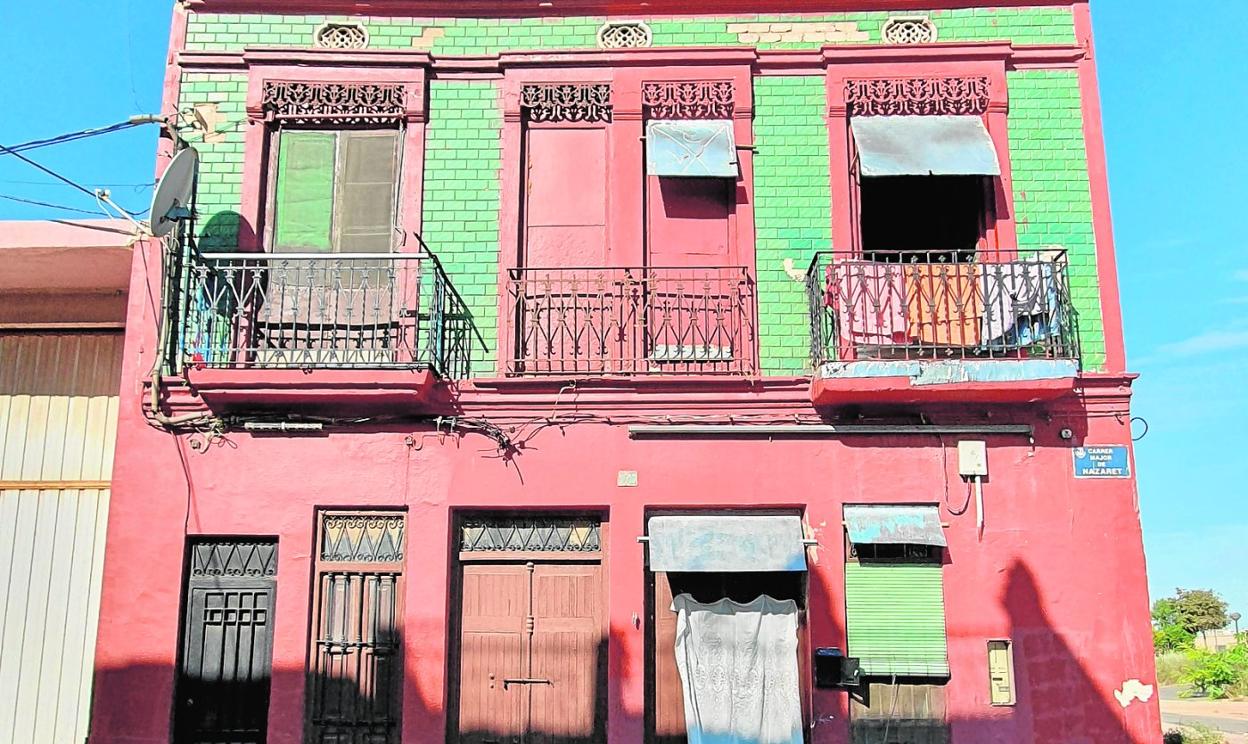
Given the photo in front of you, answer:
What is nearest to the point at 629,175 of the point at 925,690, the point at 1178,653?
the point at 925,690

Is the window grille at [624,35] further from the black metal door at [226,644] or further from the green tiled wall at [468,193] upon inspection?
the black metal door at [226,644]

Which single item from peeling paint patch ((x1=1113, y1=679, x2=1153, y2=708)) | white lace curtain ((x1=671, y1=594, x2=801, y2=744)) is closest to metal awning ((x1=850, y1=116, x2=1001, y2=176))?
white lace curtain ((x1=671, y1=594, x2=801, y2=744))

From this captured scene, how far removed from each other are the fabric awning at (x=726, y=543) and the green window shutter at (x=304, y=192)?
3.99m

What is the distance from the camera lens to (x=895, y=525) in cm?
864

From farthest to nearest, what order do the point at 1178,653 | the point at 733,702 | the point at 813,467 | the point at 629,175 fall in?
the point at 1178,653, the point at 629,175, the point at 813,467, the point at 733,702

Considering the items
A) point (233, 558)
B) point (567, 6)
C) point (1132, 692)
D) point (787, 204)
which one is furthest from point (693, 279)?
point (1132, 692)

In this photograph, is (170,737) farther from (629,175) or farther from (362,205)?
(629,175)

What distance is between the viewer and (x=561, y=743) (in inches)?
336

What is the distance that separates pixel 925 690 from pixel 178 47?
870 centimetres

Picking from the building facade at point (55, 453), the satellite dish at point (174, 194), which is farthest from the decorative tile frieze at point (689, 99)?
the building facade at point (55, 453)

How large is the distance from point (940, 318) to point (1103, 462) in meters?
1.78

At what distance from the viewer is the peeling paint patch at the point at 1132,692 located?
8.34m

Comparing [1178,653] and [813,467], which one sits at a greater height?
[813,467]

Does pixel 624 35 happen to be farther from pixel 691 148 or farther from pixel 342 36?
pixel 342 36
